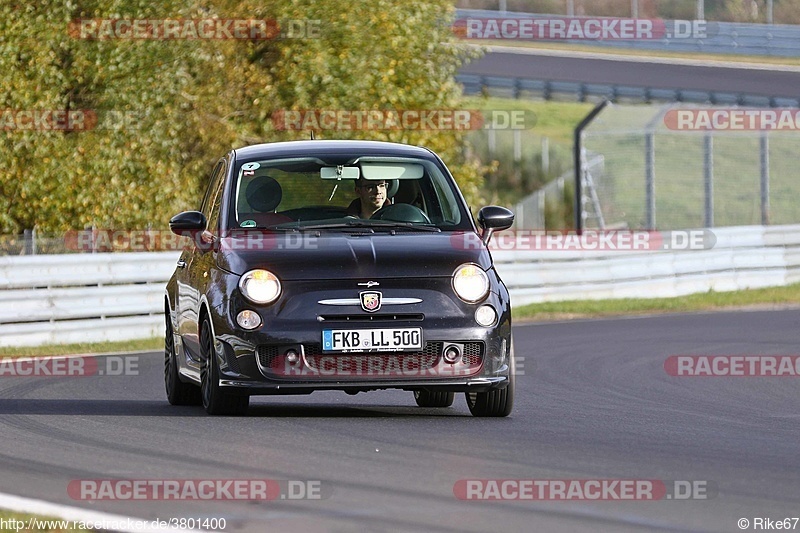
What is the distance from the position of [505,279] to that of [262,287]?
13726mm

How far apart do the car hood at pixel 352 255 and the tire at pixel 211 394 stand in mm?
469

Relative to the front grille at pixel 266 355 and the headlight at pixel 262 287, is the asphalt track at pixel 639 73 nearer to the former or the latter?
the headlight at pixel 262 287

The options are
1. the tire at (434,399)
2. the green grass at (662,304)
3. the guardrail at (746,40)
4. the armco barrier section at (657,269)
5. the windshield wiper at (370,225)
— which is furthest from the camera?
the guardrail at (746,40)

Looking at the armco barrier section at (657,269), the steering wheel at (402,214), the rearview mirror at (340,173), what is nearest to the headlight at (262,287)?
the steering wheel at (402,214)

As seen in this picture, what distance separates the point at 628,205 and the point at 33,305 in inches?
929

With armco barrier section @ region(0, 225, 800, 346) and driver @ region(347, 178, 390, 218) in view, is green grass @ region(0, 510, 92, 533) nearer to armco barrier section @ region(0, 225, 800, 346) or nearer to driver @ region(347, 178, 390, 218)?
driver @ region(347, 178, 390, 218)

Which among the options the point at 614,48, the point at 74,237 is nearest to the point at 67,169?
the point at 74,237

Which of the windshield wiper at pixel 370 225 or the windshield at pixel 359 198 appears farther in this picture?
the windshield at pixel 359 198

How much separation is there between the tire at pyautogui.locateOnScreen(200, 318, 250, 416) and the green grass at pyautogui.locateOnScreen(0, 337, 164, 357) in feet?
23.4


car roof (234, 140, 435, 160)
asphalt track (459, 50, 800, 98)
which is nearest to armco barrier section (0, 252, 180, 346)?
car roof (234, 140, 435, 160)

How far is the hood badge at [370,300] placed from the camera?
959 cm

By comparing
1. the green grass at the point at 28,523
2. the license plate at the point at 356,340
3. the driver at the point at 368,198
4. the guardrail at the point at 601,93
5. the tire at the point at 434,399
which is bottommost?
the tire at the point at 434,399

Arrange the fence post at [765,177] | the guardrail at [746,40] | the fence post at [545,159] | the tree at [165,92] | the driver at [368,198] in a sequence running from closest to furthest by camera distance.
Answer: the driver at [368,198], the tree at [165,92], the fence post at [765,177], the guardrail at [746,40], the fence post at [545,159]

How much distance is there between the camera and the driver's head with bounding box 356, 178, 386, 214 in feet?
35.1
